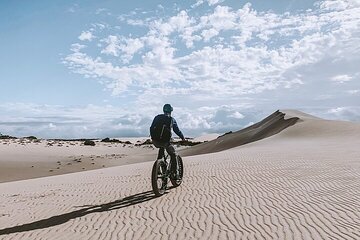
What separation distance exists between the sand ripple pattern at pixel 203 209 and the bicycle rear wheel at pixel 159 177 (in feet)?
0.75

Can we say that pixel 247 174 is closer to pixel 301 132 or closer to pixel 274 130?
pixel 301 132

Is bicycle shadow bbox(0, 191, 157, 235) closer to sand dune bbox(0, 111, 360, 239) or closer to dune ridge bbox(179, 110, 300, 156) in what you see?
sand dune bbox(0, 111, 360, 239)

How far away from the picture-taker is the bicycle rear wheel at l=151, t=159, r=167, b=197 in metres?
9.75

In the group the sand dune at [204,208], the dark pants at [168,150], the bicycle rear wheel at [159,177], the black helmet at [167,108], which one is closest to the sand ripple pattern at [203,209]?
the sand dune at [204,208]

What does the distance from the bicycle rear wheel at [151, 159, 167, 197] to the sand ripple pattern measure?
0.23 metres

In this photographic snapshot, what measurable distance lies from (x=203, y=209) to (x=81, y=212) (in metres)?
2.55

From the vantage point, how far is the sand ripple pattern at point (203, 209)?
22.9ft

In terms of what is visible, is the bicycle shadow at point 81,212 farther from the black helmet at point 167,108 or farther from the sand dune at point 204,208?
the black helmet at point 167,108

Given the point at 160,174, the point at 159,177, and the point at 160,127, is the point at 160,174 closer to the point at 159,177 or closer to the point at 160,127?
the point at 159,177

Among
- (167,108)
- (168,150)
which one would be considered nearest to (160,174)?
(168,150)

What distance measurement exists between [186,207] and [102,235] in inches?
87.4

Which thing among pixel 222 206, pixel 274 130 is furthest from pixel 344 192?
pixel 274 130

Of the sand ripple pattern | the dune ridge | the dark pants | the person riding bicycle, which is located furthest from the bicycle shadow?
the dune ridge

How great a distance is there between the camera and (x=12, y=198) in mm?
12148
